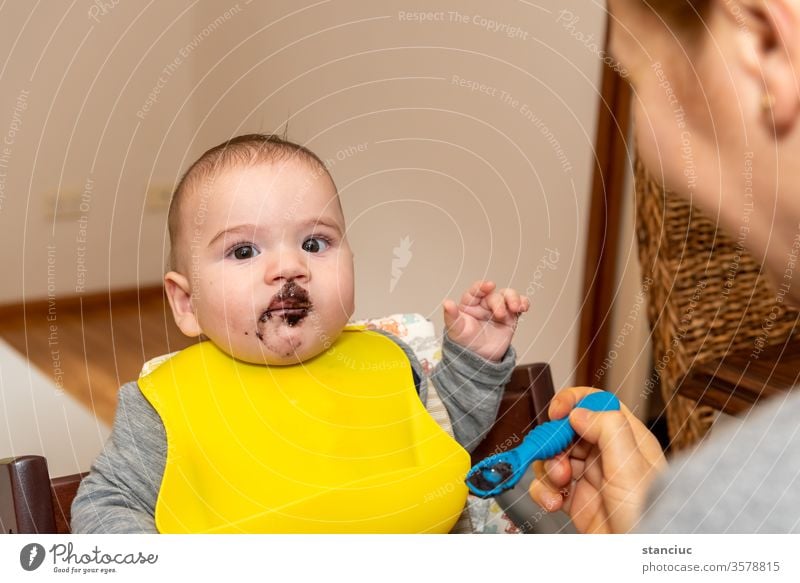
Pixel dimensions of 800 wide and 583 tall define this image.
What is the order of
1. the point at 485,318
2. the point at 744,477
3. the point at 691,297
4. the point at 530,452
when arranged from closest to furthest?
1. the point at 744,477
2. the point at 530,452
3. the point at 485,318
4. the point at 691,297

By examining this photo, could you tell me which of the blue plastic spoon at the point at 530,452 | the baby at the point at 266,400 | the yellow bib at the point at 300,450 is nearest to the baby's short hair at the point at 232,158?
the baby at the point at 266,400

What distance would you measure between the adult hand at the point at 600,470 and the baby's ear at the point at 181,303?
0.26m

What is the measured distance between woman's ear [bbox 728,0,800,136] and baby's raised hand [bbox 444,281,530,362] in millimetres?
284

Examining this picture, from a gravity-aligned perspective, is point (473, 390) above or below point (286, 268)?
below

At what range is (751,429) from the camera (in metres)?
0.41

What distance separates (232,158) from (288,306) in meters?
0.11

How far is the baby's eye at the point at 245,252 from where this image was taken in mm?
565

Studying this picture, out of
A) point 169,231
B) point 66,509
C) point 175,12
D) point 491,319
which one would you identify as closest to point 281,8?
point 175,12

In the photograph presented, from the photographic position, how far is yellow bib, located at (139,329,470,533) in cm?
58

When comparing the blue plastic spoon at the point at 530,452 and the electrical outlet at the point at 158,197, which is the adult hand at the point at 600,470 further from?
the electrical outlet at the point at 158,197

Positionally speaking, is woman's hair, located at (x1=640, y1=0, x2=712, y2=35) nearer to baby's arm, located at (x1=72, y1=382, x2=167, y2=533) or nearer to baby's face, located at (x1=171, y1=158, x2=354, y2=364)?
baby's face, located at (x1=171, y1=158, x2=354, y2=364)

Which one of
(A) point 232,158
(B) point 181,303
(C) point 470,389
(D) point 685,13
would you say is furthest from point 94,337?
(D) point 685,13

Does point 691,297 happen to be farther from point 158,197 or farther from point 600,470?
point 158,197

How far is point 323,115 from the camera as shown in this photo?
63 centimetres
